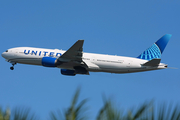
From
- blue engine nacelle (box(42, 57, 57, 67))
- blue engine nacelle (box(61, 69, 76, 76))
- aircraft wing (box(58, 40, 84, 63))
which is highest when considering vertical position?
aircraft wing (box(58, 40, 84, 63))

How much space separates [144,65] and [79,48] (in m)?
11.1

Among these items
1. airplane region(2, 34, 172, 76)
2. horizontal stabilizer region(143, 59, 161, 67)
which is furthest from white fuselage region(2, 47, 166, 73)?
horizontal stabilizer region(143, 59, 161, 67)

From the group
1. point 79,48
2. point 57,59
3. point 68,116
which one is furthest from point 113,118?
point 57,59

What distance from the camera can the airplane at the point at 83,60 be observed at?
1734 inches

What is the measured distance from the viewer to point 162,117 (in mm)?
7422

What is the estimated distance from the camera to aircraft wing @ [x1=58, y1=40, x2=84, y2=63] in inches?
1710

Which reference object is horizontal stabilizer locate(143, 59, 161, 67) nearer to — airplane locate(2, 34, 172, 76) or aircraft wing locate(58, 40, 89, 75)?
airplane locate(2, 34, 172, 76)

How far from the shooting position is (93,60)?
4591cm

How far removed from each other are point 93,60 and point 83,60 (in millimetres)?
1944

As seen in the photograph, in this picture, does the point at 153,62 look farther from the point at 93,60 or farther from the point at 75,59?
the point at 75,59

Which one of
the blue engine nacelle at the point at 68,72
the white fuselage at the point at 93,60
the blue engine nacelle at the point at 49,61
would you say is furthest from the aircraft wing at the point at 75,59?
the blue engine nacelle at the point at 68,72

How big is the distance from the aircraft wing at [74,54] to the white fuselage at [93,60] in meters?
0.88

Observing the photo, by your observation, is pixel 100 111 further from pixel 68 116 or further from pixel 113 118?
pixel 68 116

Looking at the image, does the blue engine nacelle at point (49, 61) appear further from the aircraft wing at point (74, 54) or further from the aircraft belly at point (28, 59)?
the aircraft belly at point (28, 59)
